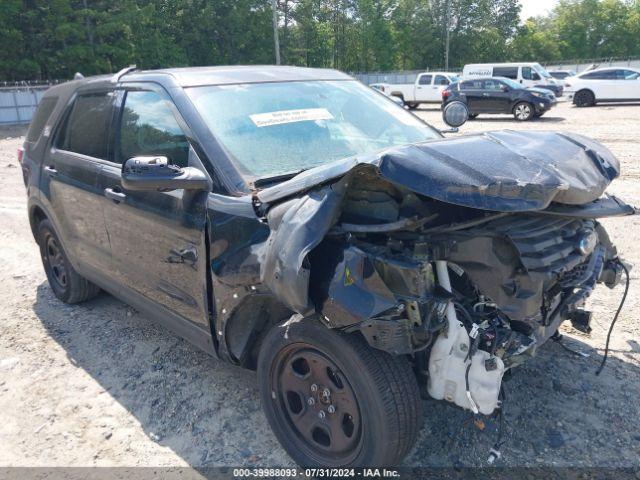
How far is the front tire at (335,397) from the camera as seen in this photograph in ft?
7.59

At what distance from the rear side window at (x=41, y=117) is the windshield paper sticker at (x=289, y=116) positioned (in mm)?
2478

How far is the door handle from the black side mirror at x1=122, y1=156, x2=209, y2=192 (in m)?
0.83

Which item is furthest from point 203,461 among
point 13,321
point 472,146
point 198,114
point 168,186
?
point 13,321

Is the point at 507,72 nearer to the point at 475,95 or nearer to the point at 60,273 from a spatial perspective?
the point at 475,95

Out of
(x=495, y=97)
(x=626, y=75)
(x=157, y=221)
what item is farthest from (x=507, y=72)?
(x=157, y=221)

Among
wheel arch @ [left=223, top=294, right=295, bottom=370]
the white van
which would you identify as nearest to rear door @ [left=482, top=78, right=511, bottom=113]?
the white van

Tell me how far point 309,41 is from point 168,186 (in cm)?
5869

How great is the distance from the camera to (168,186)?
9.00 ft

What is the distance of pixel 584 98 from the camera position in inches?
924

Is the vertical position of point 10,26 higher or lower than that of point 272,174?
higher

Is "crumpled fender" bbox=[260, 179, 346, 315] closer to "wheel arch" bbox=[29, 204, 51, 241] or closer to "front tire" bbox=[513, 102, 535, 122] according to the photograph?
"wheel arch" bbox=[29, 204, 51, 241]

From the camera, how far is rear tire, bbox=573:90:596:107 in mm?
23247

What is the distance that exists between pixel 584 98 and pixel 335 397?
80.8 ft

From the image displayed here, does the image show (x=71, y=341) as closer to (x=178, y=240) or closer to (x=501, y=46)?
(x=178, y=240)
